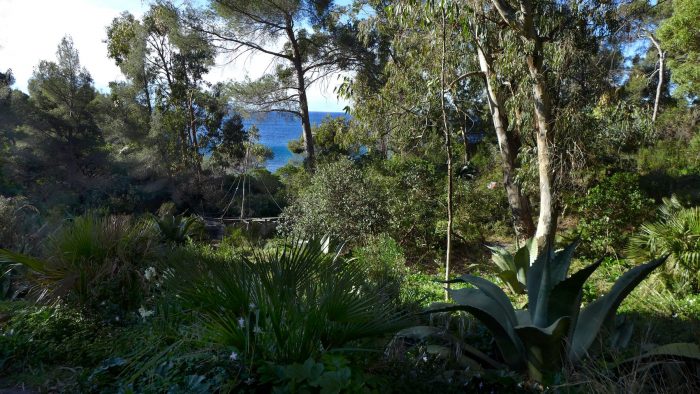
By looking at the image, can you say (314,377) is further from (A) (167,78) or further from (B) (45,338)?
(A) (167,78)

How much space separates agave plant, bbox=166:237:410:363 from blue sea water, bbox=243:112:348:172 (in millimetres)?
15738

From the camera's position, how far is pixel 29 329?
4.52m

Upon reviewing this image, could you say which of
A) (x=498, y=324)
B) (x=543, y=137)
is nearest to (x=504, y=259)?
(x=543, y=137)

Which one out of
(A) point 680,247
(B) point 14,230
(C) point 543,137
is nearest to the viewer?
(A) point 680,247

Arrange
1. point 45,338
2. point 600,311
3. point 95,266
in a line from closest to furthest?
point 600,311 → point 45,338 → point 95,266

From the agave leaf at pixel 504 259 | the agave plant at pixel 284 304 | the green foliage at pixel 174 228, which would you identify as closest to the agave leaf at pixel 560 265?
the agave plant at pixel 284 304

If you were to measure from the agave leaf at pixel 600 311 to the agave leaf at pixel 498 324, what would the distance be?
349 mm

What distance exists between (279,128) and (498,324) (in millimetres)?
43875

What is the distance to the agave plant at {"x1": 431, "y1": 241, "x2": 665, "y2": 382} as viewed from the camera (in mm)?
3418

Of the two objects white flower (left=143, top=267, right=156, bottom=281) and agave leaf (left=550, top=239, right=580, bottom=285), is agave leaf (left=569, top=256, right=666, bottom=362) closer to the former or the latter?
agave leaf (left=550, top=239, right=580, bottom=285)

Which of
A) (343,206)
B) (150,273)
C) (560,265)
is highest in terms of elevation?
(343,206)

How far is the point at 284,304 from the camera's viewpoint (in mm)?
2680

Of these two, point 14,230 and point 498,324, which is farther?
point 14,230

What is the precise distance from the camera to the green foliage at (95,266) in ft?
16.1
